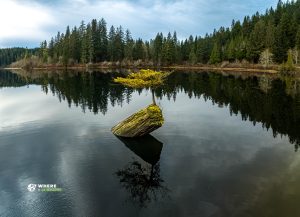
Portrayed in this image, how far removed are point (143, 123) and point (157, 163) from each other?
23.8ft

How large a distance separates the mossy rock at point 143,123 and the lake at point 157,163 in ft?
3.83

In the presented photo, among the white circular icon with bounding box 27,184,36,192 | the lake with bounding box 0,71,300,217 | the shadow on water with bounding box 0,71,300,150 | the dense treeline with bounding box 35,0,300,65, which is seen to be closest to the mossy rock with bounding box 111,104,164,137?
the lake with bounding box 0,71,300,217

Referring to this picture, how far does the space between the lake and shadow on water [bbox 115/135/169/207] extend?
7cm

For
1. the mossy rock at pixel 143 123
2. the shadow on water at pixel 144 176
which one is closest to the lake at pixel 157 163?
the shadow on water at pixel 144 176

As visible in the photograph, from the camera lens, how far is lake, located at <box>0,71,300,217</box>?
754 inches

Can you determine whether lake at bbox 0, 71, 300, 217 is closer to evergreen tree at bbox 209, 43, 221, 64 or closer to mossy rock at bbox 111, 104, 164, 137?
mossy rock at bbox 111, 104, 164, 137

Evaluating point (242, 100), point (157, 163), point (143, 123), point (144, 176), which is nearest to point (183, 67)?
point (242, 100)

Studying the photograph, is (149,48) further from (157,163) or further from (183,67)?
(157,163)

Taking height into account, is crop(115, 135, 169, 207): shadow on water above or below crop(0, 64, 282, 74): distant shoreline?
below

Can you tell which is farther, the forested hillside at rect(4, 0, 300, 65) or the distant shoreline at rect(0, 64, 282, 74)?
the forested hillside at rect(4, 0, 300, 65)

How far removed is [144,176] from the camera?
2402cm

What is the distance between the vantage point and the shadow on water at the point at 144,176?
20580 millimetres

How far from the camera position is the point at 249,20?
168750 mm

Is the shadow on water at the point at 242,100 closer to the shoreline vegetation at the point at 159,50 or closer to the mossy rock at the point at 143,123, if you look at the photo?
the mossy rock at the point at 143,123
